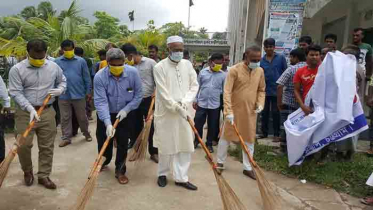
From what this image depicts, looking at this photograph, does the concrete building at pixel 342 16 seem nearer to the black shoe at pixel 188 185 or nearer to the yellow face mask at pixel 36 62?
the black shoe at pixel 188 185

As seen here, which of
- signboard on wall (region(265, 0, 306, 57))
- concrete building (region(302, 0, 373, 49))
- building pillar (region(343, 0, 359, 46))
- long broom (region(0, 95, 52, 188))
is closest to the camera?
long broom (region(0, 95, 52, 188))

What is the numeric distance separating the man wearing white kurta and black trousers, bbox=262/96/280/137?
224 cm

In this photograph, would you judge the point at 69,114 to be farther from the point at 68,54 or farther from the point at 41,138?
the point at 41,138

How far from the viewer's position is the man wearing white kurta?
11.2 feet

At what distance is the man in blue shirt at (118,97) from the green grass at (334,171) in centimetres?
202

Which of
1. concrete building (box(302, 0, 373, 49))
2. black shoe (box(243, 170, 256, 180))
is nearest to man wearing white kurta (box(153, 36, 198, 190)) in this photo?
black shoe (box(243, 170, 256, 180))

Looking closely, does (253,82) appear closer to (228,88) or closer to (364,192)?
(228,88)

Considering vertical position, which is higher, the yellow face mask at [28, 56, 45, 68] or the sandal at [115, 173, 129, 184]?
the yellow face mask at [28, 56, 45, 68]

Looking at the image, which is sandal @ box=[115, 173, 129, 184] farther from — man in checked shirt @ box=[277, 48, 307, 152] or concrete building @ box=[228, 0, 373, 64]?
concrete building @ box=[228, 0, 373, 64]

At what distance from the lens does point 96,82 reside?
138 inches

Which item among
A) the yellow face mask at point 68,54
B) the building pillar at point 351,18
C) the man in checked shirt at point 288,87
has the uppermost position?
the building pillar at point 351,18

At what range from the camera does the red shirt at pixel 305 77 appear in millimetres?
4054

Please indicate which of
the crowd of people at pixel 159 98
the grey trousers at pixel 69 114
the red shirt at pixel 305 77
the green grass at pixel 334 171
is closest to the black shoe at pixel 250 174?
the crowd of people at pixel 159 98

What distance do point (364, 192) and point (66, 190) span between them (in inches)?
137
